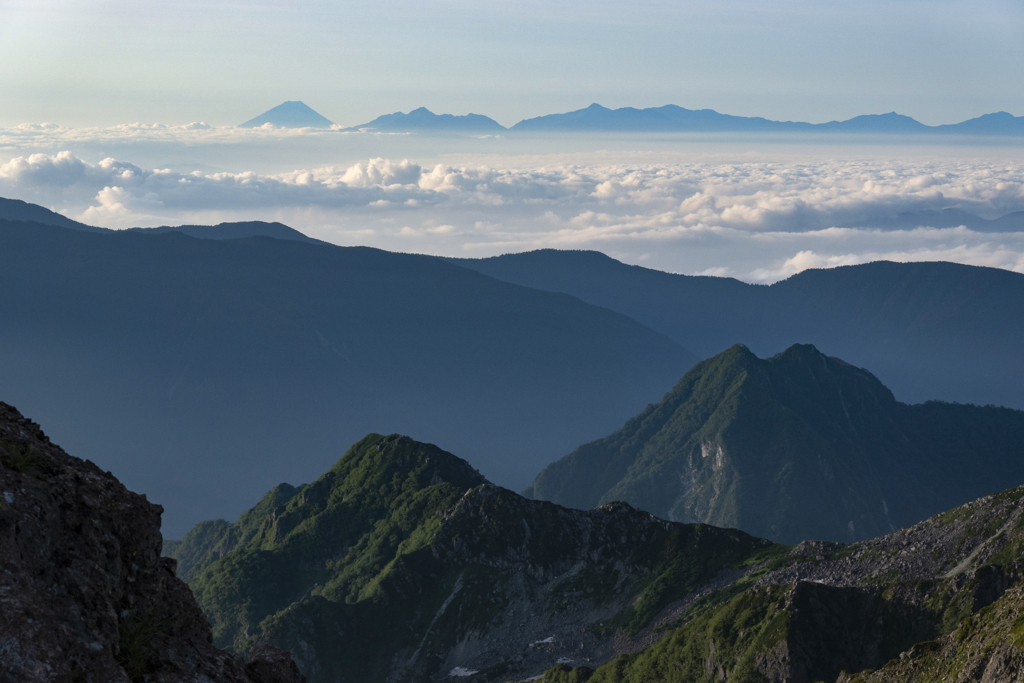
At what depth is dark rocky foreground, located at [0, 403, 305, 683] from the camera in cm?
1933

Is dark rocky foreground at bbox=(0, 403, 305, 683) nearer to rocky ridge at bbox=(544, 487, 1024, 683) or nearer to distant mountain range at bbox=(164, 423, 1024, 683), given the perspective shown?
rocky ridge at bbox=(544, 487, 1024, 683)

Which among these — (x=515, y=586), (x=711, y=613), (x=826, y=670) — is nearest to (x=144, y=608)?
(x=826, y=670)

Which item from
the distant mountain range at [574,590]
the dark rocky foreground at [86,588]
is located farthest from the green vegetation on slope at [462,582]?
the dark rocky foreground at [86,588]

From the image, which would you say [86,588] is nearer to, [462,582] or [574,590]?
[574,590]

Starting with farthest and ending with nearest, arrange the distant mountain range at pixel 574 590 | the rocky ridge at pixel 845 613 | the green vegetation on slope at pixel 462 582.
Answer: the green vegetation on slope at pixel 462 582 → the distant mountain range at pixel 574 590 → the rocky ridge at pixel 845 613

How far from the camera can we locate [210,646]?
24.6 metres

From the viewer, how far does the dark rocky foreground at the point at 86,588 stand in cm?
1933

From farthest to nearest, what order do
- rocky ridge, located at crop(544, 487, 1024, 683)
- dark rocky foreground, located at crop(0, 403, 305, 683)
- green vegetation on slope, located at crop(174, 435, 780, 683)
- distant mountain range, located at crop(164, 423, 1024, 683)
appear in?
1. green vegetation on slope, located at crop(174, 435, 780, 683)
2. distant mountain range, located at crop(164, 423, 1024, 683)
3. rocky ridge, located at crop(544, 487, 1024, 683)
4. dark rocky foreground, located at crop(0, 403, 305, 683)

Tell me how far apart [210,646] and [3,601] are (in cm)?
678

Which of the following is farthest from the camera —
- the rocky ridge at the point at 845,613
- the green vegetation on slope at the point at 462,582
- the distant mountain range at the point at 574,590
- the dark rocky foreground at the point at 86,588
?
the green vegetation on slope at the point at 462,582

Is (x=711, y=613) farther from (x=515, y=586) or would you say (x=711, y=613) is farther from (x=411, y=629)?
(x=411, y=629)

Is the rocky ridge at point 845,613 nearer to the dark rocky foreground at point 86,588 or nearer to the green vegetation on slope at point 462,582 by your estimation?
the green vegetation on slope at point 462,582

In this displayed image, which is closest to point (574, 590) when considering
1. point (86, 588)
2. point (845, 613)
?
point (845, 613)

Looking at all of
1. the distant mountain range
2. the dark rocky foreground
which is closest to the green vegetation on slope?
the distant mountain range
